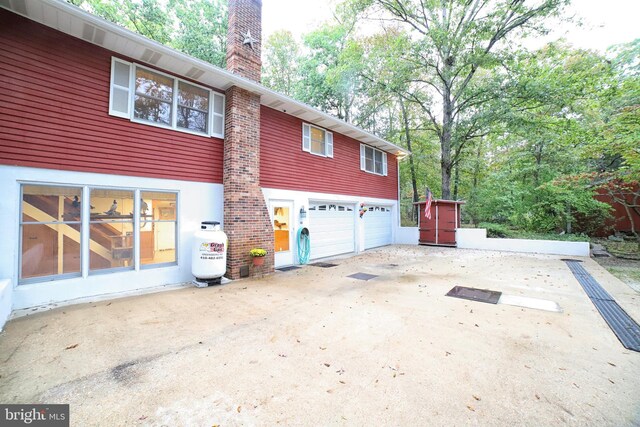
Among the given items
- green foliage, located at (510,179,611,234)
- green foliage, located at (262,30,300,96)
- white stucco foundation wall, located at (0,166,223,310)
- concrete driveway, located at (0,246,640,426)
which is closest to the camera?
concrete driveway, located at (0,246,640,426)

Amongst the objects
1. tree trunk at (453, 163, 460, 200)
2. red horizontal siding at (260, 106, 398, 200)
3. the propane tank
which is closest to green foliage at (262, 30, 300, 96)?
red horizontal siding at (260, 106, 398, 200)

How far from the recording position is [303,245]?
8.57 meters

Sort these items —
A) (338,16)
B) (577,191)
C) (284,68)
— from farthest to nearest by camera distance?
(284,68), (338,16), (577,191)

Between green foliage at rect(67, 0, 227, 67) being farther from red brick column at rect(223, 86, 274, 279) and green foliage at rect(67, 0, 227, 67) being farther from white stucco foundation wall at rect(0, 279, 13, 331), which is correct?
white stucco foundation wall at rect(0, 279, 13, 331)

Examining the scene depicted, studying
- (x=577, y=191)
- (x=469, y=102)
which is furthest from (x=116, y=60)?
(x=577, y=191)

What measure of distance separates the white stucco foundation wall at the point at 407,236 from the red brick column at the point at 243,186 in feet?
30.3

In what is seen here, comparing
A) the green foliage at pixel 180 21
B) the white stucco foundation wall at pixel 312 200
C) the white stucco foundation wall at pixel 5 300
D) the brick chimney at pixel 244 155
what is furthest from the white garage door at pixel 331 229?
the green foliage at pixel 180 21

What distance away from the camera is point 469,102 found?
547 inches

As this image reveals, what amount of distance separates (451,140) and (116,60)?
15428 millimetres

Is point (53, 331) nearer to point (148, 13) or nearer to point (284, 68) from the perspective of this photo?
point (148, 13)

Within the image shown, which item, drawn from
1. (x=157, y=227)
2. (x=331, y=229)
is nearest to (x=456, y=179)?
(x=331, y=229)

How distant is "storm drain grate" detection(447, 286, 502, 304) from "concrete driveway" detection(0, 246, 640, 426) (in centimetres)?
30

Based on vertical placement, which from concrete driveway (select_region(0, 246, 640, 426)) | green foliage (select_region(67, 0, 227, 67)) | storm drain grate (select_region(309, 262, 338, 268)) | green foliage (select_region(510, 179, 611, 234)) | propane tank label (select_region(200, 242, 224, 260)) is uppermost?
green foliage (select_region(67, 0, 227, 67))

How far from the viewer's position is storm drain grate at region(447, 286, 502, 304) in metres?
4.78
